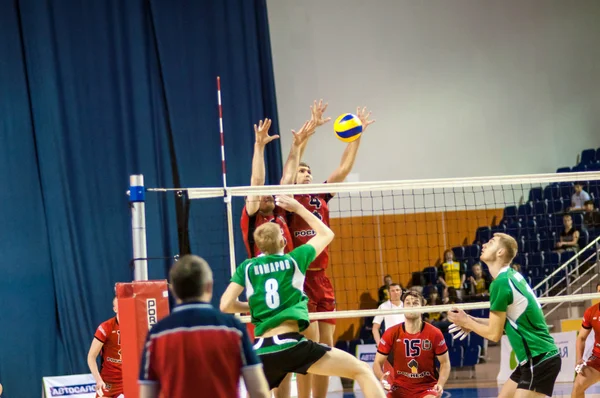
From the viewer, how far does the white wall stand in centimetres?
1716

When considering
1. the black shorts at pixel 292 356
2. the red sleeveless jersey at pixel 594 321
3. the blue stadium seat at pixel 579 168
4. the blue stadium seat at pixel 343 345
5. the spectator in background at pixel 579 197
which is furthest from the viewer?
the blue stadium seat at pixel 579 168

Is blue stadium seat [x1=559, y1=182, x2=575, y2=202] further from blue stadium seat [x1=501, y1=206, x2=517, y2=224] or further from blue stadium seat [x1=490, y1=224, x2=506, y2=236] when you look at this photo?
blue stadium seat [x1=490, y1=224, x2=506, y2=236]

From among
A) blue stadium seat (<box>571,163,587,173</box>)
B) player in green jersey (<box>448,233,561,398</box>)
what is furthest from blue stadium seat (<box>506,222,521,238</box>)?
player in green jersey (<box>448,233,561,398</box>)

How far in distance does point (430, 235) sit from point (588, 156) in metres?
3.99

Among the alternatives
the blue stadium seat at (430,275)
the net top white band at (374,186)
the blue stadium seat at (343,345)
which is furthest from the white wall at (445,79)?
the net top white band at (374,186)

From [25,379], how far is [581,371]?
9.46m

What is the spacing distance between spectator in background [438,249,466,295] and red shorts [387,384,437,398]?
6.86m

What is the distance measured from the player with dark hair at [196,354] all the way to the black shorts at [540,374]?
→ 2.97 meters

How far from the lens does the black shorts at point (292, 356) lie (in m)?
5.39

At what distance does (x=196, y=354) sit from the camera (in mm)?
3787

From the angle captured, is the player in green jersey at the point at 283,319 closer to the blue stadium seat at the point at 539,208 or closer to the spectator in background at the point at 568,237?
the spectator in background at the point at 568,237

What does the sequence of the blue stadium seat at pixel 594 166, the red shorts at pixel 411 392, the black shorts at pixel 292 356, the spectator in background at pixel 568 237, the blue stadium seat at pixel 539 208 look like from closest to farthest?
the black shorts at pixel 292 356
the red shorts at pixel 411 392
the spectator in background at pixel 568 237
the blue stadium seat at pixel 539 208
the blue stadium seat at pixel 594 166

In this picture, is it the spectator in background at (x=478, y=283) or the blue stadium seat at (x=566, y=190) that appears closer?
the spectator in background at (x=478, y=283)

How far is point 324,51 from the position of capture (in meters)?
17.2
